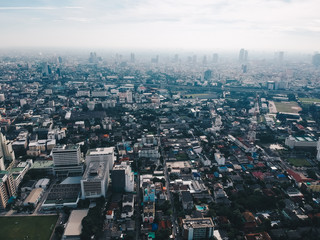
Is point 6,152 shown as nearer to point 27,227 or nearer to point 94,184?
point 27,227

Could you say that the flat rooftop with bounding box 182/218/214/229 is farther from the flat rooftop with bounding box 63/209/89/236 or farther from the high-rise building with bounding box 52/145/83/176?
the high-rise building with bounding box 52/145/83/176

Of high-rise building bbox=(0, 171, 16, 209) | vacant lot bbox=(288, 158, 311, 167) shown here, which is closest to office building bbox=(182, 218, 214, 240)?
high-rise building bbox=(0, 171, 16, 209)

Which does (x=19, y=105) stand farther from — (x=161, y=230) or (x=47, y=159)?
(x=161, y=230)

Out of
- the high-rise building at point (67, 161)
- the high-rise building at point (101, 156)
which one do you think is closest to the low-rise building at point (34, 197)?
the high-rise building at point (67, 161)

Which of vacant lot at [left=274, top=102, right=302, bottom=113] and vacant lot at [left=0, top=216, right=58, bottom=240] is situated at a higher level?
vacant lot at [left=0, top=216, right=58, bottom=240]

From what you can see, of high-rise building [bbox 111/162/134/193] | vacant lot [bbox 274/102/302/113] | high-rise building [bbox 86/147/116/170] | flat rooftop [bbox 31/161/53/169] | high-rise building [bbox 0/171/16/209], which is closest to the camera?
high-rise building [bbox 0/171/16/209]

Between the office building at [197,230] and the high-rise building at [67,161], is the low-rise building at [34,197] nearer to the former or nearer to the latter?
the high-rise building at [67,161]
